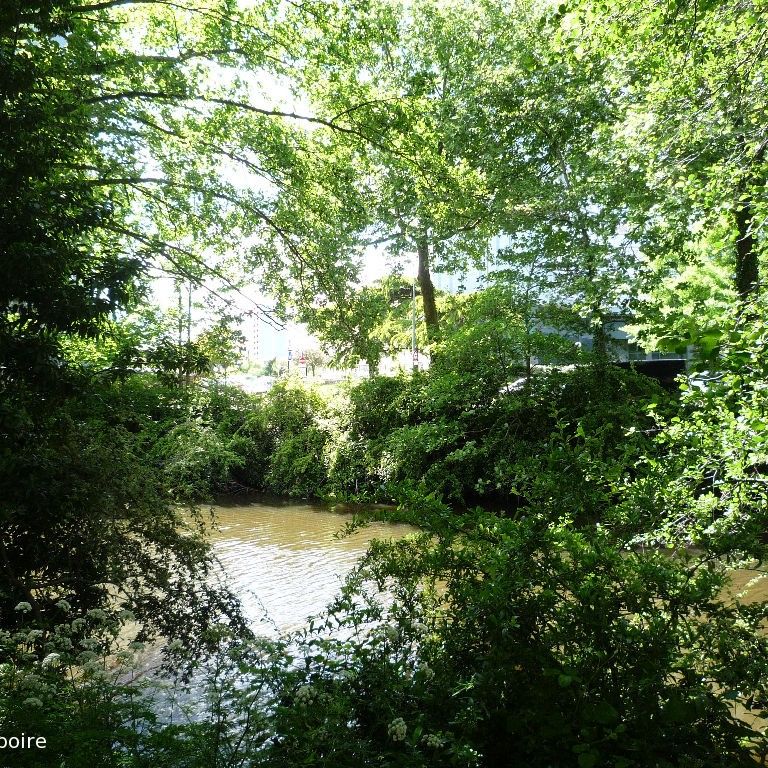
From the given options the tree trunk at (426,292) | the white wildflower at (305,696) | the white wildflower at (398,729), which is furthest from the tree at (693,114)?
the tree trunk at (426,292)

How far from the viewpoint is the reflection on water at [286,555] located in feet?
23.2

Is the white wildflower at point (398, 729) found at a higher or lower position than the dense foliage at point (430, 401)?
lower

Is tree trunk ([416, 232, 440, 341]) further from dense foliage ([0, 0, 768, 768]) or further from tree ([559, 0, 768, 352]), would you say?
tree ([559, 0, 768, 352])

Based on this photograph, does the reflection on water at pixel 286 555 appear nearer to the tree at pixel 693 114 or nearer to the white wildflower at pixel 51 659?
the white wildflower at pixel 51 659

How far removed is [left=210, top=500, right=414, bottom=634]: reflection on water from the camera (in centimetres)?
706

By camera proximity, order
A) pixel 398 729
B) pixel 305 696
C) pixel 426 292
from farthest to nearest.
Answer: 1. pixel 426 292
2. pixel 305 696
3. pixel 398 729

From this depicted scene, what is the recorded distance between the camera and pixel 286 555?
9.61 metres

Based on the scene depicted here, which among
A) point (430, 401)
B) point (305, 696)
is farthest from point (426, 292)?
point (305, 696)

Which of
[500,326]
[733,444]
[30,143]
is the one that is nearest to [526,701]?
[733,444]

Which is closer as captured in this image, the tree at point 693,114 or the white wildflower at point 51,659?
the white wildflower at point 51,659

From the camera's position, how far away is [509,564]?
307 centimetres

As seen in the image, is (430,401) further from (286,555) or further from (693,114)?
(693,114)

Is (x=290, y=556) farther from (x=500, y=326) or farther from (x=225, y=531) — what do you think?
(x=500, y=326)

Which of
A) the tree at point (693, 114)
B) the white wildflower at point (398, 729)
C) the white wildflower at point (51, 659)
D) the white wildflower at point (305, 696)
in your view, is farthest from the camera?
the tree at point (693, 114)
